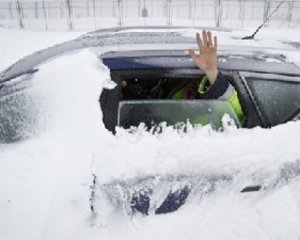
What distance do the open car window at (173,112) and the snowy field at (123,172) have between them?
10cm

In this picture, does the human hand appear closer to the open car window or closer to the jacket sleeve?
the jacket sleeve

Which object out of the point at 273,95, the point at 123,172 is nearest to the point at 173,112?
the point at 123,172

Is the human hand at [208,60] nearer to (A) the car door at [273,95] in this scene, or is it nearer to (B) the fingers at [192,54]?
(B) the fingers at [192,54]

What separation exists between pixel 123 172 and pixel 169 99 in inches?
23.3

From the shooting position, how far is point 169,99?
2.24 metres

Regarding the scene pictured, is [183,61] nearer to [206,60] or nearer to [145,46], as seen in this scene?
[206,60]

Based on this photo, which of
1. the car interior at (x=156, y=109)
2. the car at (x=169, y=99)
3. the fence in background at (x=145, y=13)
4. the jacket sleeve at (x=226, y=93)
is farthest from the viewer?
the fence in background at (x=145, y=13)

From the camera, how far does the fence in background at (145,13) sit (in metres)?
14.2

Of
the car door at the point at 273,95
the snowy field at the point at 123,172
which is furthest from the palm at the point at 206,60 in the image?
the snowy field at the point at 123,172

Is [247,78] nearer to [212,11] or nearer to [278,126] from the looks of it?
[278,126]

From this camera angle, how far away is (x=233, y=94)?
7.14ft

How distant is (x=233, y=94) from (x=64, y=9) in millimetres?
14648

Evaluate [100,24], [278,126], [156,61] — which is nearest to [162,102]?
[156,61]

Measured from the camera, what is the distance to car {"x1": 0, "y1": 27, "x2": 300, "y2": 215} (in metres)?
1.91
